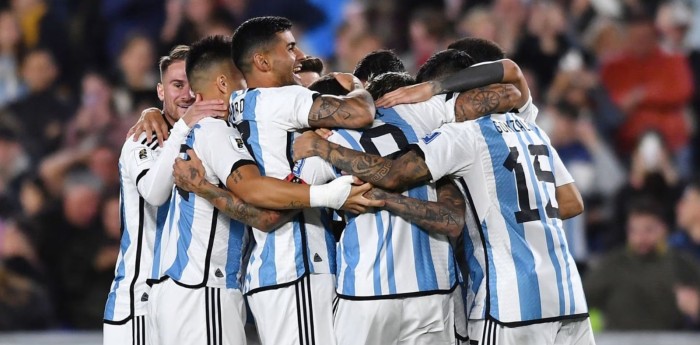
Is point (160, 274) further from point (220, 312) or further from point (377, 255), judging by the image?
point (377, 255)

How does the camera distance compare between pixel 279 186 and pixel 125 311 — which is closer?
pixel 279 186

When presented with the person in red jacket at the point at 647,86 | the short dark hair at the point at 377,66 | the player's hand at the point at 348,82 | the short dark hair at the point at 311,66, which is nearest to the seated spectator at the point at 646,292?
the person in red jacket at the point at 647,86

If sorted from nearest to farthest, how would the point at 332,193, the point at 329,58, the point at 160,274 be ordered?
the point at 332,193 → the point at 160,274 → the point at 329,58

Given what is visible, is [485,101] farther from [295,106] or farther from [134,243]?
[134,243]

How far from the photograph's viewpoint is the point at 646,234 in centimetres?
977

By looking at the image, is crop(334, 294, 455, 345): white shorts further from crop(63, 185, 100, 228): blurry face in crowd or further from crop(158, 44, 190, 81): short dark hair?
crop(63, 185, 100, 228): blurry face in crowd

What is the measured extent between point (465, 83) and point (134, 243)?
1.99 meters

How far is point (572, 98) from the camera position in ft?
34.9

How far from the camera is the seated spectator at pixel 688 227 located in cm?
1002

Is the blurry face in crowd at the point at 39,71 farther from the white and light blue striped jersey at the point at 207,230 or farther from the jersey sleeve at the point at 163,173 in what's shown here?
the white and light blue striped jersey at the point at 207,230

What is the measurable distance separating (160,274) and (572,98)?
6.04 meters

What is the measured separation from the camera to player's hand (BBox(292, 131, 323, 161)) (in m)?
5.34

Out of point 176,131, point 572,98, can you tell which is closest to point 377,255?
point 176,131

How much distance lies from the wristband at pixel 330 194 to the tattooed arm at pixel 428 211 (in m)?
0.12
